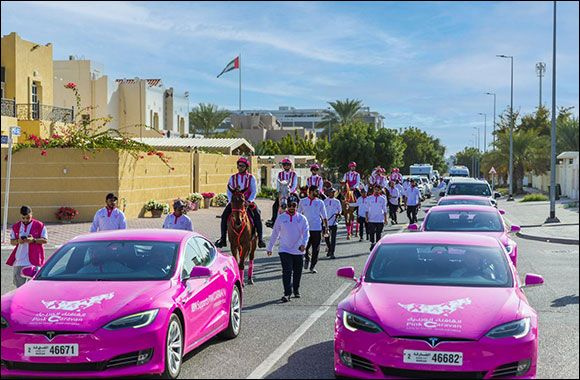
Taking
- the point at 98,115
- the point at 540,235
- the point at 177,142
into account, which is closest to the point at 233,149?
the point at 177,142

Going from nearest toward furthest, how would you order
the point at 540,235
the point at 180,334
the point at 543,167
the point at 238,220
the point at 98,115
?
the point at 180,334
the point at 238,220
the point at 540,235
the point at 98,115
the point at 543,167

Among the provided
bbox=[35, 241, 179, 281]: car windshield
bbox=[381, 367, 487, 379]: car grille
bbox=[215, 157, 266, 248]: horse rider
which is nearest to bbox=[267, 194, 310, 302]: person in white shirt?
bbox=[215, 157, 266, 248]: horse rider

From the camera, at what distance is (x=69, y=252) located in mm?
8328

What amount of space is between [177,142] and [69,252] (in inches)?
1503

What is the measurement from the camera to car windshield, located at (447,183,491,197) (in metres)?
25.3

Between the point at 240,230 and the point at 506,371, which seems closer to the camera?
the point at 506,371

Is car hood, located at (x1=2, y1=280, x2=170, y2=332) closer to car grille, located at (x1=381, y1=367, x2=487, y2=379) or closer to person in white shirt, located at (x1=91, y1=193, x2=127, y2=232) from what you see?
car grille, located at (x1=381, y1=367, x2=487, y2=379)

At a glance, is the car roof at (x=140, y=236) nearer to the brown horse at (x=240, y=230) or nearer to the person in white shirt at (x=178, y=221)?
the person in white shirt at (x=178, y=221)

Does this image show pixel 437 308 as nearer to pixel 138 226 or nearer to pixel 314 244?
pixel 314 244

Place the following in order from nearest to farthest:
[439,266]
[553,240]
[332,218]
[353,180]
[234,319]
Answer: [439,266] → [234,319] → [332,218] → [553,240] → [353,180]

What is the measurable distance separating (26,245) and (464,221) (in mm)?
8223

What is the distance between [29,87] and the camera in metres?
41.0

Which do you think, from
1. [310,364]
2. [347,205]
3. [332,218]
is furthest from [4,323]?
[347,205]

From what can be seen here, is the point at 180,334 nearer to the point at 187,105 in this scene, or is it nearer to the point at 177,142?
the point at 177,142
